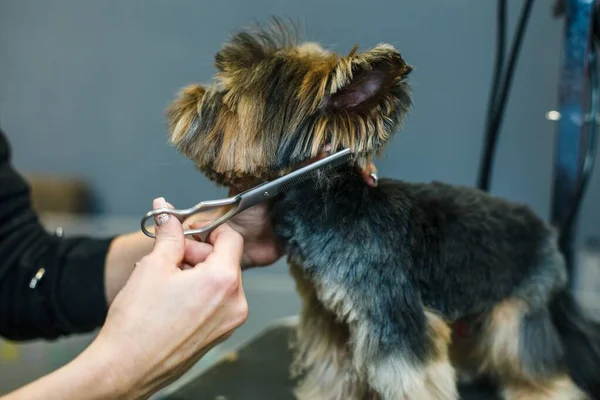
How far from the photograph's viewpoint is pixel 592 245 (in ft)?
3.38

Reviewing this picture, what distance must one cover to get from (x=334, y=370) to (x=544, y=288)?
0.26 m

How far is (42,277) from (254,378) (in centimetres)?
34

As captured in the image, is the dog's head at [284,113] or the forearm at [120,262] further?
the forearm at [120,262]

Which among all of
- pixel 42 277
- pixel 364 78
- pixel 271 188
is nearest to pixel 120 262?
pixel 42 277

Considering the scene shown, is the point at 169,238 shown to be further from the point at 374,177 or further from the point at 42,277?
the point at 42,277

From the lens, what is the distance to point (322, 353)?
26.0 inches

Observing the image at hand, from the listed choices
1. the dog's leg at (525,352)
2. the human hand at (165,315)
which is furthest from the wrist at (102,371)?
the dog's leg at (525,352)

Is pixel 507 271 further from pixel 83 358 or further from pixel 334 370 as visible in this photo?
pixel 83 358

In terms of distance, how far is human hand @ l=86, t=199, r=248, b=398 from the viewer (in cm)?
48

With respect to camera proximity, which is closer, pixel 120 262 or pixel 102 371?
pixel 102 371

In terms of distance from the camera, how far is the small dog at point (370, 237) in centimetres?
51

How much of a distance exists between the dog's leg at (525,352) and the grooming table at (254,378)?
7cm

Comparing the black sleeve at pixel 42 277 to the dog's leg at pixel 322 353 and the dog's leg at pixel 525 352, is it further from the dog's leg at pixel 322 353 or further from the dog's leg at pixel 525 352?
the dog's leg at pixel 525 352

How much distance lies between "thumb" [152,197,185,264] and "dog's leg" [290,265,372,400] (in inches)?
5.5
